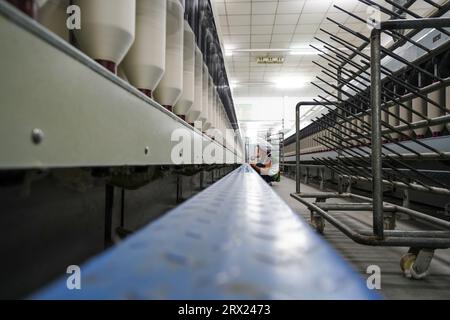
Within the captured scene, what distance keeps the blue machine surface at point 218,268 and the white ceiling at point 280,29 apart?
2.96 metres

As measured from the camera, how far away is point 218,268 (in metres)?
0.26

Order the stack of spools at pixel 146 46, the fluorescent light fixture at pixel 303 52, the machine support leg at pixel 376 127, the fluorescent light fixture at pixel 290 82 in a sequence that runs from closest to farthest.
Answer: the stack of spools at pixel 146 46 < the machine support leg at pixel 376 127 < the fluorescent light fixture at pixel 303 52 < the fluorescent light fixture at pixel 290 82

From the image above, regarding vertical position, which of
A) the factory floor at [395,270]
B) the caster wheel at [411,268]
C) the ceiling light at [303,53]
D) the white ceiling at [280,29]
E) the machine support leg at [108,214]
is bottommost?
the factory floor at [395,270]

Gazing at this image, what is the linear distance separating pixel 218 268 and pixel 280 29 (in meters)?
5.79

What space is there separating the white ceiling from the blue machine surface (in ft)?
9.71

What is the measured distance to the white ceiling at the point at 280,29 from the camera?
454cm

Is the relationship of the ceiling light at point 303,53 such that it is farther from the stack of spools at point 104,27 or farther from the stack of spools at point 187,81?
the stack of spools at point 104,27

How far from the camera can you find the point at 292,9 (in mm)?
4645

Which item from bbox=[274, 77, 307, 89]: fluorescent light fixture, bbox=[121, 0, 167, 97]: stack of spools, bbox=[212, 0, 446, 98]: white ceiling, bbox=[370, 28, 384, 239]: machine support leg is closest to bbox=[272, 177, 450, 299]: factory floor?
bbox=[370, 28, 384, 239]: machine support leg

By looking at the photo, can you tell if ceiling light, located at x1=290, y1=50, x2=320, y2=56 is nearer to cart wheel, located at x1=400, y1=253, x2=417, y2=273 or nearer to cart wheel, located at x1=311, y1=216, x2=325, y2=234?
cart wheel, located at x1=311, y1=216, x2=325, y2=234

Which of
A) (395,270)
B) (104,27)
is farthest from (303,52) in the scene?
(104,27)

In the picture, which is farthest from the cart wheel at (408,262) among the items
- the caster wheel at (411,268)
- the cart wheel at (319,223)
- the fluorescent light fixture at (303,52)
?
the fluorescent light fixture at (303,52)
